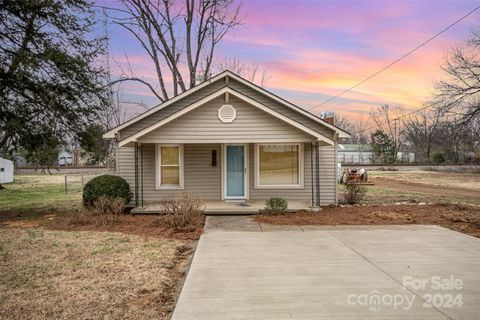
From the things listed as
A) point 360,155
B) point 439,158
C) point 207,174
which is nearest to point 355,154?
point 360,155

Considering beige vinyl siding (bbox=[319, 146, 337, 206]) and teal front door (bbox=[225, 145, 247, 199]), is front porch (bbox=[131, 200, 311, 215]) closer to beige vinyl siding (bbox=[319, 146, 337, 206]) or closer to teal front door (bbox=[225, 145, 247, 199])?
teal front door (bbox=[225, 145, 247, 199])

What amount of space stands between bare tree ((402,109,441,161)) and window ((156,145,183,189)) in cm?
5631

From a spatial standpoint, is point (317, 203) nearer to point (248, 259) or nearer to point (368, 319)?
point (248, 259)

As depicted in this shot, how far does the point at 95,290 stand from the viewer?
529 centimetres

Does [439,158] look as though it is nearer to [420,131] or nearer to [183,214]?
[420,131]

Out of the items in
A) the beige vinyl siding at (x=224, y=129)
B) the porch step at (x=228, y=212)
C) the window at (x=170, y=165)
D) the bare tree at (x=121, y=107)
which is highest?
the bare tree at (x=121, y=107)

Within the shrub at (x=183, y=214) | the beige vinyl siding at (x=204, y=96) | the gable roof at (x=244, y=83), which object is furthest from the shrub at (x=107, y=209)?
the beige vinyl siding at (x=204, y=96)

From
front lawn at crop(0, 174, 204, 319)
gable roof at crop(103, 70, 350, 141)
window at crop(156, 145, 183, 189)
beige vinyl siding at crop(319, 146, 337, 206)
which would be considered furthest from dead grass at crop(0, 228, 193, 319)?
beige vinyl siding at crop(319, 146, 337, 206)

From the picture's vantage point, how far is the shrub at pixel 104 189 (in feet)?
39.0

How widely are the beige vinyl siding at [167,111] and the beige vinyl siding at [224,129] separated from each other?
1.10 meters

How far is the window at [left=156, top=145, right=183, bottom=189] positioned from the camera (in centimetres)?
1364

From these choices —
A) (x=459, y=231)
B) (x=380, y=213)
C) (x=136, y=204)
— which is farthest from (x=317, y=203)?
(x=136, y=204)

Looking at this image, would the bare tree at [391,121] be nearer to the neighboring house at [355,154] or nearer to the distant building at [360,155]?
the distant building at [360,155]

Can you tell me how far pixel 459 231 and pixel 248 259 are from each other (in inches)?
227
